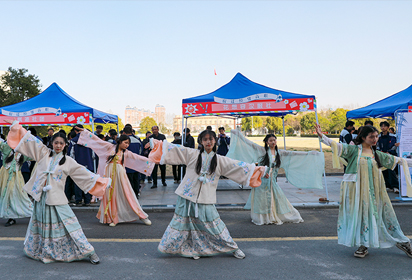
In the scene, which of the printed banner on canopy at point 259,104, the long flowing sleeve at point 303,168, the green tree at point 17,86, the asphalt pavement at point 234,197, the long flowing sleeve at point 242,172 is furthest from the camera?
the green tree at point 17,86

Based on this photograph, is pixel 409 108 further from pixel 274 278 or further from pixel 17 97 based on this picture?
pixel 17 97

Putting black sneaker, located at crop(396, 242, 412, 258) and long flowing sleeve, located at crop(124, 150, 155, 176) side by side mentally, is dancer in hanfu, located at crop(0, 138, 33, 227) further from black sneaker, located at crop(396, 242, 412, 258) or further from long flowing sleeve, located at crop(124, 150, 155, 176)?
black sneaker, located at crop(396, 242, 412, 258)

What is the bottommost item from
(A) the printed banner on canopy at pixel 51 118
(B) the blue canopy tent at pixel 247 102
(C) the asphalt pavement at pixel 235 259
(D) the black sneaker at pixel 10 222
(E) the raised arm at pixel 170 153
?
(C) the asphalt pavement at pixel 235 259

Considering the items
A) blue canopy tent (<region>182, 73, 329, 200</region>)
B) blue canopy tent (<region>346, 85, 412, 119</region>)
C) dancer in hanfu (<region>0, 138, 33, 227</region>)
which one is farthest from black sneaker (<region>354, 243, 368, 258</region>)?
blue canopy tent (<region>346, 85, 412, 119</region>)

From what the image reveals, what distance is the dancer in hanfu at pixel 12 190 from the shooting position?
580 centimetres

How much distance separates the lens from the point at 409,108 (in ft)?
26.9

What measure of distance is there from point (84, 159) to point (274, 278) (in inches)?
225

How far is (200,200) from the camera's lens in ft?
12.9

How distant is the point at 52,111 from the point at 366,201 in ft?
28.7

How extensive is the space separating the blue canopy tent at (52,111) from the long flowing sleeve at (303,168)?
19.4ft

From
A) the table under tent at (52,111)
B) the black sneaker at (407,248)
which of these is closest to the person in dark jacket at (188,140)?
the table under tent at (52,111)

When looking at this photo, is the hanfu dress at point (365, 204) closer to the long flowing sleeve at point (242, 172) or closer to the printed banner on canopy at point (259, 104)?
the long flowing sleeve at point (242, 172)

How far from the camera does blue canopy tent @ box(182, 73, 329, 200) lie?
28.2 feet

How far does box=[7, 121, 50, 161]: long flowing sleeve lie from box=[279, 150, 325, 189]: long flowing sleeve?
14.0ft
